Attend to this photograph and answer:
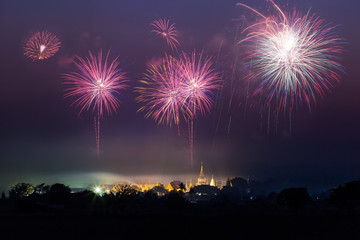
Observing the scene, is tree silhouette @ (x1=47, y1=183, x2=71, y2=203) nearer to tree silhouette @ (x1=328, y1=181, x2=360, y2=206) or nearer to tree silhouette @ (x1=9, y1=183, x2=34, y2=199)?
tree silhouette @ (x1=9, y1=183, x2=34, y2=199)

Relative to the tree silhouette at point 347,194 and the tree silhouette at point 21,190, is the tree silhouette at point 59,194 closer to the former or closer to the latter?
the tree silhouette at point 21,190

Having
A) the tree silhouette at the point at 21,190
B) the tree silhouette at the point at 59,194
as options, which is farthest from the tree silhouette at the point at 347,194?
the tree silhouette at the point at 21,190

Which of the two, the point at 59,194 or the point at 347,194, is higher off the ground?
the point at 347,194

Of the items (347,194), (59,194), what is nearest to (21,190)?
(59,194)

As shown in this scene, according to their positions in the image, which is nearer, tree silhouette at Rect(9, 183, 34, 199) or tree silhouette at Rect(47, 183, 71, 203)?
tree silhouette at Rect(47, 183, 71, 203)

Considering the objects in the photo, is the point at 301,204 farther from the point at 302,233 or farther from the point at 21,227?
the point at 21,227

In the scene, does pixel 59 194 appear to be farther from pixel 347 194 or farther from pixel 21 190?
pixel 347 194

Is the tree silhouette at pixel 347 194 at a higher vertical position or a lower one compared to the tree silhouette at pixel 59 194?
higher

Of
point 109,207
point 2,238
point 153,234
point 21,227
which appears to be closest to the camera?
point 2,238

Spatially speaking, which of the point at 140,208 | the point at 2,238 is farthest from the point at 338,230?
the point at 140,208

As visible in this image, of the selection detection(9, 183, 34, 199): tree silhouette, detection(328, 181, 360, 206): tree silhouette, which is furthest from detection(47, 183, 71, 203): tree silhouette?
detection(328, 181, 360, 206): tree silhouette

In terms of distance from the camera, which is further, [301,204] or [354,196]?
[301,204]
